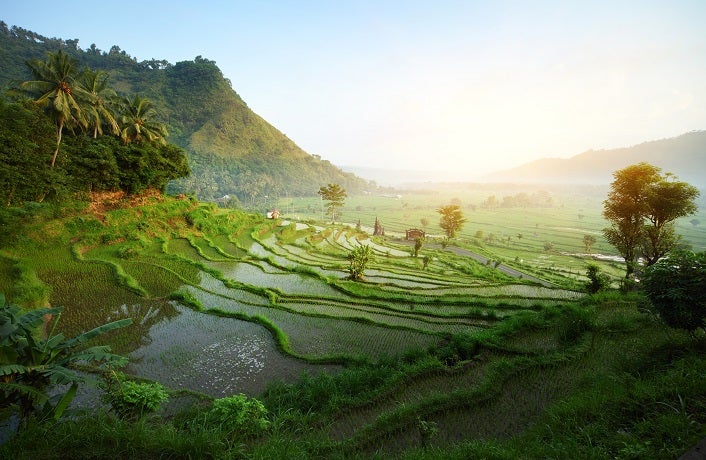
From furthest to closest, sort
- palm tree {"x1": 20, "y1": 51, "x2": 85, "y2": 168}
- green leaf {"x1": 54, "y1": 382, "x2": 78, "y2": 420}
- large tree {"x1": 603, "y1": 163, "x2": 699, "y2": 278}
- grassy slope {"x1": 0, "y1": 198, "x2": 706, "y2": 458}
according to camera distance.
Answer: palm tree {"x1": 20, "y1": 51, "x2": 85, "y2": 168} < large tree {"x1": 603, "y1": 163, "x2": 699, "y2": 278} < green leaf {"x1": 54, "y1": 382, "x2": 78, "y2": 420} < grassy slope {"x1": 0, "y1": 198, "x2": 706, "y2": 458}

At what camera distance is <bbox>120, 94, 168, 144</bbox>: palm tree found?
2616cm

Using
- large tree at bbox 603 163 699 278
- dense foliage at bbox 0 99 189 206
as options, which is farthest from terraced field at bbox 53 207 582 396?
large tree at bbox 603 163 699 278

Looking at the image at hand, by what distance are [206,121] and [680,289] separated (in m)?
128

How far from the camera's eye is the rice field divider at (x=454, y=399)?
6219 mm

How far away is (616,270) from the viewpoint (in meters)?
41.6

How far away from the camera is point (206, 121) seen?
11088cm

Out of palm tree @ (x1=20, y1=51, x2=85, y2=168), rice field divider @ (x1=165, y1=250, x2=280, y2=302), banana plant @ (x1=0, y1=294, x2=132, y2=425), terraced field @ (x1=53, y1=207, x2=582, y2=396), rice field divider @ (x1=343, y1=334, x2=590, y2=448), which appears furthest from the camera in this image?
palm tree @ (x1=20, y1=51, x2=85, y2=168)

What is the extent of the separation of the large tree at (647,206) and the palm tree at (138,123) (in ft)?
119

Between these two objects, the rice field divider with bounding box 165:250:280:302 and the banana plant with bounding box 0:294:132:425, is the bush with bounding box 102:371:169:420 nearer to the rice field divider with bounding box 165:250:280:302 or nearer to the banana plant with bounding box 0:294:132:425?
the banana plant with bounding box 0:294:132:425

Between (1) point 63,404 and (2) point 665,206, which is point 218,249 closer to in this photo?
(1) point 63,404

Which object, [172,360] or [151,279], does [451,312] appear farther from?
[151,279]

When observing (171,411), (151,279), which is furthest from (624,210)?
(151,279)

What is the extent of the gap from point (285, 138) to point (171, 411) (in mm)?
144630

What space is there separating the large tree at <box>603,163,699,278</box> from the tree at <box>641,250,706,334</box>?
11.6 meters
